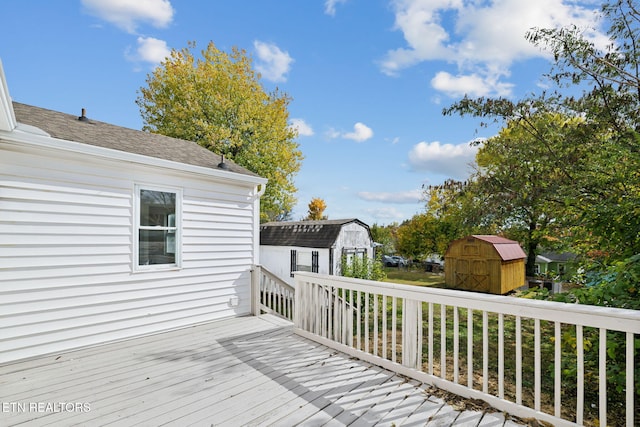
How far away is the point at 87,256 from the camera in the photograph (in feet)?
12.3

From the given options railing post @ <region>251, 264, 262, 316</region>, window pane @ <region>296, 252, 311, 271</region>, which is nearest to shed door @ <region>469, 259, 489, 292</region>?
window pane @ <region>296, 252, 311, 271</region>

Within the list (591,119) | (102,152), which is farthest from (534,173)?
(102,152)

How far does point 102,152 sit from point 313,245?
795cm

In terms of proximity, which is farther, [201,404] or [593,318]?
[201,404]

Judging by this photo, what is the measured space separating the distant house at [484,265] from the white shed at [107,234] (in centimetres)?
1131

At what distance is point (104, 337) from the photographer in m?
3.88

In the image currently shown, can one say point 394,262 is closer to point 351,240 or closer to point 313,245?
point 351,240

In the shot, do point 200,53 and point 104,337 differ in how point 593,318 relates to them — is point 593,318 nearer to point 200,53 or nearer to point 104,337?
point 104,337

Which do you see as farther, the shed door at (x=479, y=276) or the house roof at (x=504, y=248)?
the shed door at (x=479, y=276)

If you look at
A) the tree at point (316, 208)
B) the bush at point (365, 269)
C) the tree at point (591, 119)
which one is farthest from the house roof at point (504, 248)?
the tree at point (316, 208)

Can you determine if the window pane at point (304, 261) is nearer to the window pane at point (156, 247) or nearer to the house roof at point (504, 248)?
the window pane at point (156, 247)

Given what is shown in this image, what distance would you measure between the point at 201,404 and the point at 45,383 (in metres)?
1.65

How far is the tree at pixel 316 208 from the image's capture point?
2770 centimetres

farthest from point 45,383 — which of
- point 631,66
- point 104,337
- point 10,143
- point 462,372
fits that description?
point 631,66
